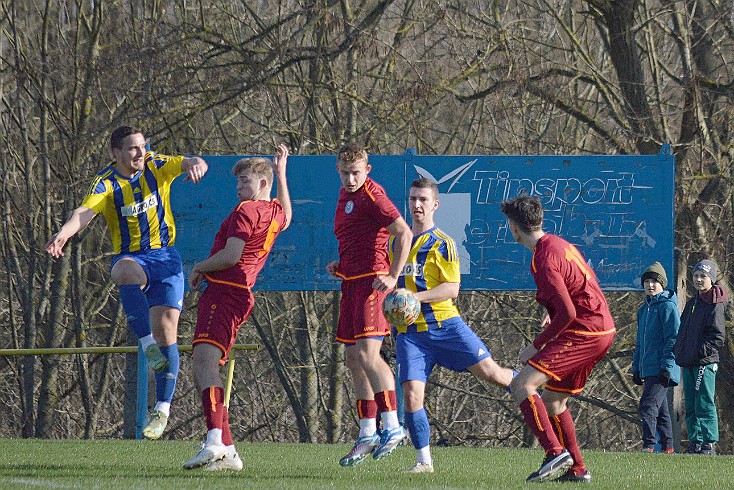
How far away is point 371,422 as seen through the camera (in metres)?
7.57

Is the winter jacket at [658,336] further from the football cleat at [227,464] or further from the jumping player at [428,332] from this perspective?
the football cleat at [227,464]

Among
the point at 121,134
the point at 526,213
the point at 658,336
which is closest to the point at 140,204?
the point at 121,134

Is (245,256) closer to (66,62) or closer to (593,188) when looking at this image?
(593,188)

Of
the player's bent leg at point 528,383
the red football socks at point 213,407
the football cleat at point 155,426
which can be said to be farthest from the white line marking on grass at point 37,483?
the player's bent leg at point 528,383

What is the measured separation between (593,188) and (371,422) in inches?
189

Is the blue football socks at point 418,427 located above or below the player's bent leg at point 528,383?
below

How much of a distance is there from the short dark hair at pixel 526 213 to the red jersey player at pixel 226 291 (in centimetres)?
156

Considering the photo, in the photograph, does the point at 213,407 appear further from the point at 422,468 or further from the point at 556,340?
the point at 556,340

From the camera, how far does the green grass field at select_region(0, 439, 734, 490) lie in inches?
259

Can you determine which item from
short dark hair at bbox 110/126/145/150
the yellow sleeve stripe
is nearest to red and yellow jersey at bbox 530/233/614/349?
the yellow sleeve stripe

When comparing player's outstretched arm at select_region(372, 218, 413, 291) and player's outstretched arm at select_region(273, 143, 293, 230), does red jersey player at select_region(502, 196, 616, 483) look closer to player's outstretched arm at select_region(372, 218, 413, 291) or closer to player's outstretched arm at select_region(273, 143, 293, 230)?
player's outstretched arm at select_region(372, 218, 413, 291)

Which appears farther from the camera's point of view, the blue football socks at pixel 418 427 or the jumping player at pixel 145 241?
the jumping player at pixel 145 241

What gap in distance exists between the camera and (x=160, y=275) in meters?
7.71

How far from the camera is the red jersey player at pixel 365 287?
743 centimetres
